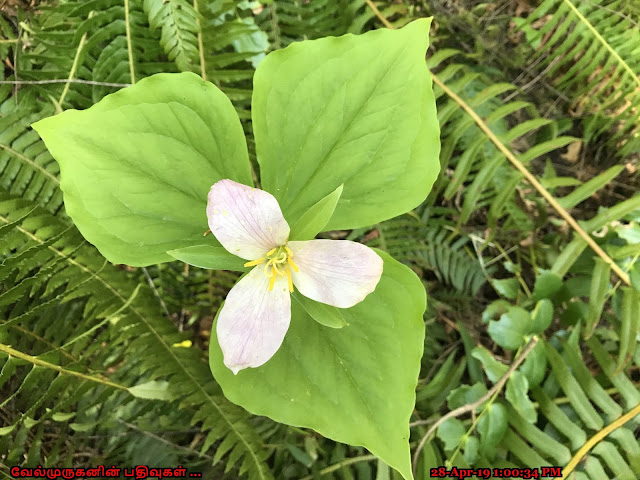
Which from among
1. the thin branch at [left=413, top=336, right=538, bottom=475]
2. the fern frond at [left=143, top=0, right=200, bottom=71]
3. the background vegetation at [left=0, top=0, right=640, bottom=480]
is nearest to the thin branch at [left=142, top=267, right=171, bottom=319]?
the background vegetation at [left=0, top=0, right=640, bottom=480]

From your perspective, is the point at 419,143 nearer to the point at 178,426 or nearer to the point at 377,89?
the point at 377,89

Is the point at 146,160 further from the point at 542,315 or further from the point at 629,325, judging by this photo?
the point at 629,325

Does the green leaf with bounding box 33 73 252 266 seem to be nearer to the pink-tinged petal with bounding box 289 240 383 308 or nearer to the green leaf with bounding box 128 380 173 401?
the pink-tinged petal with bounding box 289 240 383 308

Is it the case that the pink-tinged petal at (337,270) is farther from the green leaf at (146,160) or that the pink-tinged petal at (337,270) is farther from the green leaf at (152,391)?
the green leaf at (152,391)

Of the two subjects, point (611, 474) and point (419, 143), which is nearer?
point (419, 143)

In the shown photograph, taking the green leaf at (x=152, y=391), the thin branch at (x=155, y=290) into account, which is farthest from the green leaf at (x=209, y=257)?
the thin branch at (x=155, y=290)

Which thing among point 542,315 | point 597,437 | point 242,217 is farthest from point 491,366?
point 242,217

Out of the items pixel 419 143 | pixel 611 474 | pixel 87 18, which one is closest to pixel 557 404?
pixel 611 474
